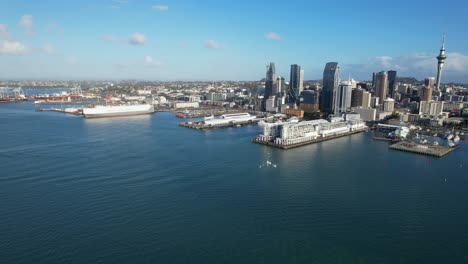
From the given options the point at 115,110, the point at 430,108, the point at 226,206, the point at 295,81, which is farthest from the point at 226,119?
the point at 295,81

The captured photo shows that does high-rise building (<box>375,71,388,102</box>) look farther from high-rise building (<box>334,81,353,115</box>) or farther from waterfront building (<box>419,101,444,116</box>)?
high-rise building (<box>334,81,353,115</box>)

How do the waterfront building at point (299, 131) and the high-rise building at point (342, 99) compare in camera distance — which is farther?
the high-rise building at point (342, 99)

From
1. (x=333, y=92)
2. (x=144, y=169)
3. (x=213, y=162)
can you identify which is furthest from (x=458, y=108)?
(x=144, y=169)

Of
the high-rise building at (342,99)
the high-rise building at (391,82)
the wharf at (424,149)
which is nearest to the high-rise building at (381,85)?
the high-rise building at (391,82)

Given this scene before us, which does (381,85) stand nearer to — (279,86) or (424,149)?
(279,86)

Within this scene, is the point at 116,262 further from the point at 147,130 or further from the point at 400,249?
the point at 147,130

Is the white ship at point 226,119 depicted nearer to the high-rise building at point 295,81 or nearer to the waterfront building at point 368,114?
the waterfront building at point 368,114

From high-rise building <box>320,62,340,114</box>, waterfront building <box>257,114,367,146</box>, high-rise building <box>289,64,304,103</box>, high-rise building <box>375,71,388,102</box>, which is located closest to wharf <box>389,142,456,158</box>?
waterfront building <box>257,114,367,146</box>
